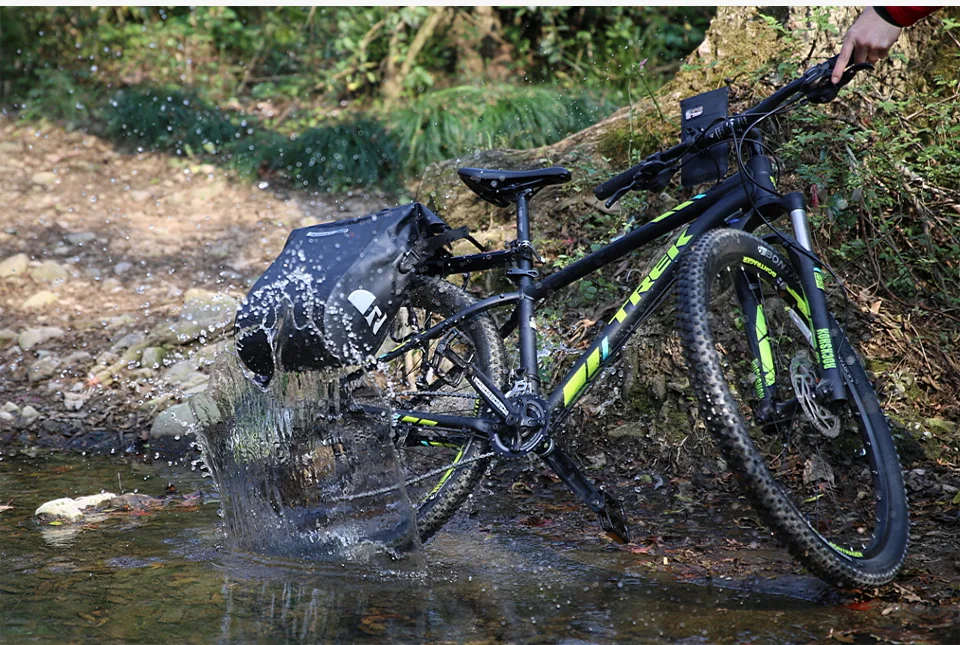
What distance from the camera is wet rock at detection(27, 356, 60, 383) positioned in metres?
5.64

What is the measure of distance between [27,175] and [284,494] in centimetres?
701

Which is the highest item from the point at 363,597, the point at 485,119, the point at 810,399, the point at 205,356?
the point at 485,119

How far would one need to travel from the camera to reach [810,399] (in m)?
2.80

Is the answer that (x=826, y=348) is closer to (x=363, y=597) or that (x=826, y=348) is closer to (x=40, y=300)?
(x=363, y=597)

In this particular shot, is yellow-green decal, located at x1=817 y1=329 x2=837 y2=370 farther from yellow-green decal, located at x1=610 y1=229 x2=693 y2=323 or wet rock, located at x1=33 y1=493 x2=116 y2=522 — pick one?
wet rock, located at x1=33 y1=493 x2=116 y2=522

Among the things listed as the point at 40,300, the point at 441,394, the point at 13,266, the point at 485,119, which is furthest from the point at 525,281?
the point at 13,266

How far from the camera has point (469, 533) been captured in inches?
138

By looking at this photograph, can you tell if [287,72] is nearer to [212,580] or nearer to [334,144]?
[334,144]

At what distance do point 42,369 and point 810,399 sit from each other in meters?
4.61

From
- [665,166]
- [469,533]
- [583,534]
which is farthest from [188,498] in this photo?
[665,166]

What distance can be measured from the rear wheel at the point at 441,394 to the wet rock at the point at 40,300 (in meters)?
4.23

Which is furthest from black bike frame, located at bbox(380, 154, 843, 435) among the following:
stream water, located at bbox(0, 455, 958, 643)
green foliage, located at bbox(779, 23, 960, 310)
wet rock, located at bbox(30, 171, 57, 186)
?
wet rock, located at bbox(30, 171, 57, 186)

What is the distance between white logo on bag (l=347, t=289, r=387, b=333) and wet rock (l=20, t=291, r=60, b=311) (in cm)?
453

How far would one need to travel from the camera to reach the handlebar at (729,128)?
280 centimetres
